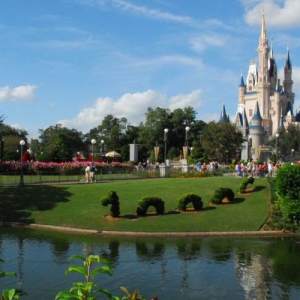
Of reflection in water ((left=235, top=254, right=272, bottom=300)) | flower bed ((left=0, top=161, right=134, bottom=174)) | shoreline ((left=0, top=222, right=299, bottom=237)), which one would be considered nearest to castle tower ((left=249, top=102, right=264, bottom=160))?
flower bed ((left=0, top=161, right=134, bottom=174))

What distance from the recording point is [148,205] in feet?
80.4

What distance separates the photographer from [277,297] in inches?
491

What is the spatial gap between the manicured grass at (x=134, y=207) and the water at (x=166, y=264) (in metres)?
1.88

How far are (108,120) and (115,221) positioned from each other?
8653 centimetres

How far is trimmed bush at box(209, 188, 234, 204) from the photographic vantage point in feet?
85.9

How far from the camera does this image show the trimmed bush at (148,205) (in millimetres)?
24406

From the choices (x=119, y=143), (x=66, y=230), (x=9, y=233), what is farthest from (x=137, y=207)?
(x=119, y=143)

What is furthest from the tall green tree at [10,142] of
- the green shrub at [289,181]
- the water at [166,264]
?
the green shrub at [289,181]

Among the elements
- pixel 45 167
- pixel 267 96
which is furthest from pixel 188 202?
pixel 267 96

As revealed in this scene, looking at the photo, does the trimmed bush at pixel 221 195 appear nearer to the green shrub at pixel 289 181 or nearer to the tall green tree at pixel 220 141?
the green shrub at pixel 289 181

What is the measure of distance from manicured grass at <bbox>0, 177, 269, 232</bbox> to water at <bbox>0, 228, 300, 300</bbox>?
6.16ft

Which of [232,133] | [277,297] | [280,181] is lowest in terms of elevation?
[277,297]

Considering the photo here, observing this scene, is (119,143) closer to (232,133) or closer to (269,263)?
(232,133)

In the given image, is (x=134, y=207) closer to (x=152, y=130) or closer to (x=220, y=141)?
(x=220, y=141)
